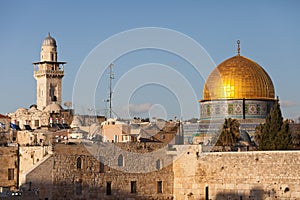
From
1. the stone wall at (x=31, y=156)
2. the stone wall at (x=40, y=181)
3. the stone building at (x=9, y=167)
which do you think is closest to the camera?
the stone wall at (x=40, y=181)

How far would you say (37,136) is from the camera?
39156 millimetres

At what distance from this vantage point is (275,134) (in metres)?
37.4

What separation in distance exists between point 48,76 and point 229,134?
2996 centimetres

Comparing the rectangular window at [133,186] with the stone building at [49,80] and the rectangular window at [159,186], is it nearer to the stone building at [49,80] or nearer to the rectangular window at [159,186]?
the rectangular window at [159,186]

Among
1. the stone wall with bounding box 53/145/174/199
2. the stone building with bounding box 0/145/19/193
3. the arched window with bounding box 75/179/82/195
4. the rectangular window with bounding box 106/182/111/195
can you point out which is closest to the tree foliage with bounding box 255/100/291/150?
the stone wall with bounding box 53/145/174/199

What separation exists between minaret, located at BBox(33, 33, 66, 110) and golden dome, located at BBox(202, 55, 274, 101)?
2334 centimetres

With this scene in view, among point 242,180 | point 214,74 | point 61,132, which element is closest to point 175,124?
point 214,74

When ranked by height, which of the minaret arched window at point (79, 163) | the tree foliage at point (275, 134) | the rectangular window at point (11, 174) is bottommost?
the rectangular window at point (11, 174)

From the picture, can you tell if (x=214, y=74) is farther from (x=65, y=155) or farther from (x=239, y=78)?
(x=65, y=155)

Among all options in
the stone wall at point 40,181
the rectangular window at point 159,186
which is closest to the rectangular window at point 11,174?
the stone wall at point 40,181

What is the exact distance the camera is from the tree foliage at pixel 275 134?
1455 inches

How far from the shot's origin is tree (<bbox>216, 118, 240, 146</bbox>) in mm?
40406

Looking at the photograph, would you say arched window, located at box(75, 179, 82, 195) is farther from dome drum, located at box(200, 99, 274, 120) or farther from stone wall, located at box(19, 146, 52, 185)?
dome drum, located at box(200, 99, 274, 120)

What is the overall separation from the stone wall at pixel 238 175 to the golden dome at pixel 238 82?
10.6m
